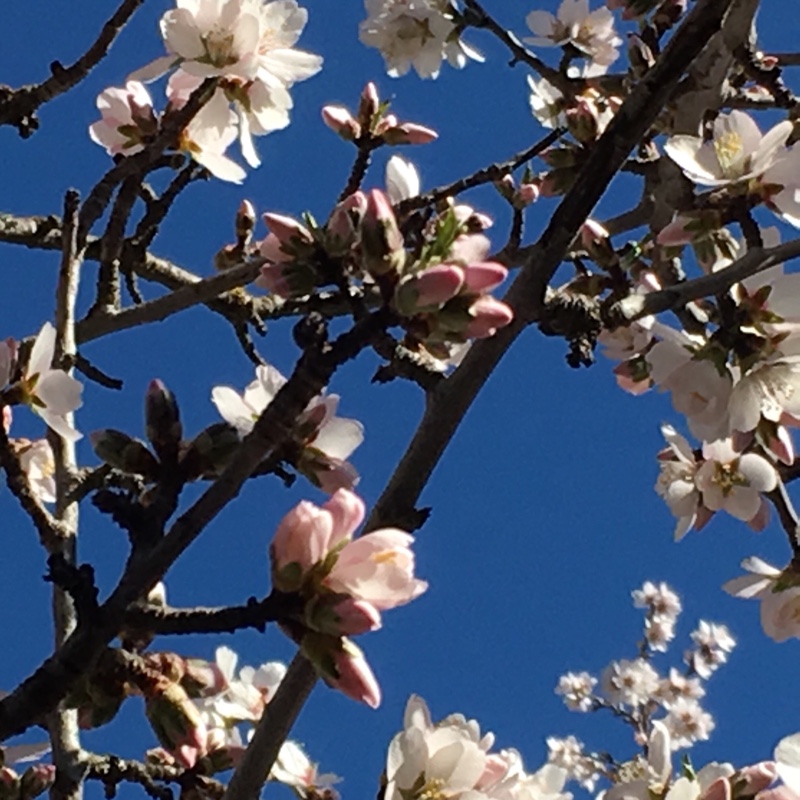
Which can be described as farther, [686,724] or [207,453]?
[686,724]

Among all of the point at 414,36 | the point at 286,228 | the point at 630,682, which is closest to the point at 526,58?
the point at 414,36

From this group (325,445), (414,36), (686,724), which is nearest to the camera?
(325,445)

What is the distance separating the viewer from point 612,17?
383 cm

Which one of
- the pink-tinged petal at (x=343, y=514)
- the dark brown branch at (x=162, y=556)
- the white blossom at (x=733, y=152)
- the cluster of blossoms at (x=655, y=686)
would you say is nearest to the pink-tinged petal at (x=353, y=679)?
the pink-tinged petal at (x=343, y=514)

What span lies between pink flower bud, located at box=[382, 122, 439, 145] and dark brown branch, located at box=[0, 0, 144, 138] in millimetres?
644

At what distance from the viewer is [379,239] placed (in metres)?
1.30

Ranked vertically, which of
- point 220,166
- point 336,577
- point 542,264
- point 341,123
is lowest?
point 336,577

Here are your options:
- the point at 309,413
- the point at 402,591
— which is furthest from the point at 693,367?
the point at 402,591

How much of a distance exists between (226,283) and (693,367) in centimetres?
83

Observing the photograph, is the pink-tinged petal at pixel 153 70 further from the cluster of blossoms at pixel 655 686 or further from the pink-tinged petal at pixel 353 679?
the cluster of blossoms at pixel 655 686

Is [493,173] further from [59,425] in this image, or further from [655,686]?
[655,686]

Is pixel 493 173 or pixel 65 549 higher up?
pixel 493 173

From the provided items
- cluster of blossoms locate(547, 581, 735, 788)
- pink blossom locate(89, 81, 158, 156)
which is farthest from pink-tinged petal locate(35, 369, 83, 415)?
cluster of blossoms locate(547, 581, 735, 788)

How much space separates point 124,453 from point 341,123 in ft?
4.82
